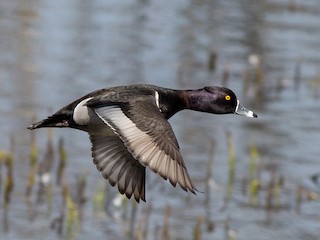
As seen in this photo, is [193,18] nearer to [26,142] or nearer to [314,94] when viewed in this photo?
[314,94]

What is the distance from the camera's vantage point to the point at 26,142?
11.4 metres

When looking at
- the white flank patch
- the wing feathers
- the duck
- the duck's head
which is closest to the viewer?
the wing feathers

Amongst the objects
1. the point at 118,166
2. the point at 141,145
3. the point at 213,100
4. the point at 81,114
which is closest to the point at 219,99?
the point at 213,100

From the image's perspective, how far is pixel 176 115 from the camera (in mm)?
12773

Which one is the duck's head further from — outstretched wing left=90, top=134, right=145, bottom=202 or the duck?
outstretched wing left=90, top=134, right=145, bottom=202

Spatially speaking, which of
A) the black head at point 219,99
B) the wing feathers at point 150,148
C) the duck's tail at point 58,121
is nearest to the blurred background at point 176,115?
the black head at point 219,99

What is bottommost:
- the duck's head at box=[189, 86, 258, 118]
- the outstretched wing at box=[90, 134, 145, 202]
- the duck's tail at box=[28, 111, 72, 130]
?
the outstretched wing at box=[90, 134, 145, 202]

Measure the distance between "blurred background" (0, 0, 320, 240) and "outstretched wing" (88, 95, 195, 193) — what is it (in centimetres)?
306

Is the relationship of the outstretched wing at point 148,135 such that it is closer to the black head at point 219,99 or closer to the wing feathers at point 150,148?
the wing feathers at point 150,148

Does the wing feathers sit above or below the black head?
below

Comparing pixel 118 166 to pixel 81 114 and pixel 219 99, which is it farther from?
pixel 219 99

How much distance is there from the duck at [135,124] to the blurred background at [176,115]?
232 cm

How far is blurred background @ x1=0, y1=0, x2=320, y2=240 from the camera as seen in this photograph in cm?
1008

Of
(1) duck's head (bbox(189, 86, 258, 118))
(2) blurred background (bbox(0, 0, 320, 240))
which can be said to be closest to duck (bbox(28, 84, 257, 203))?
(1) duck's head (bbox(189, 86, 258, 118))
